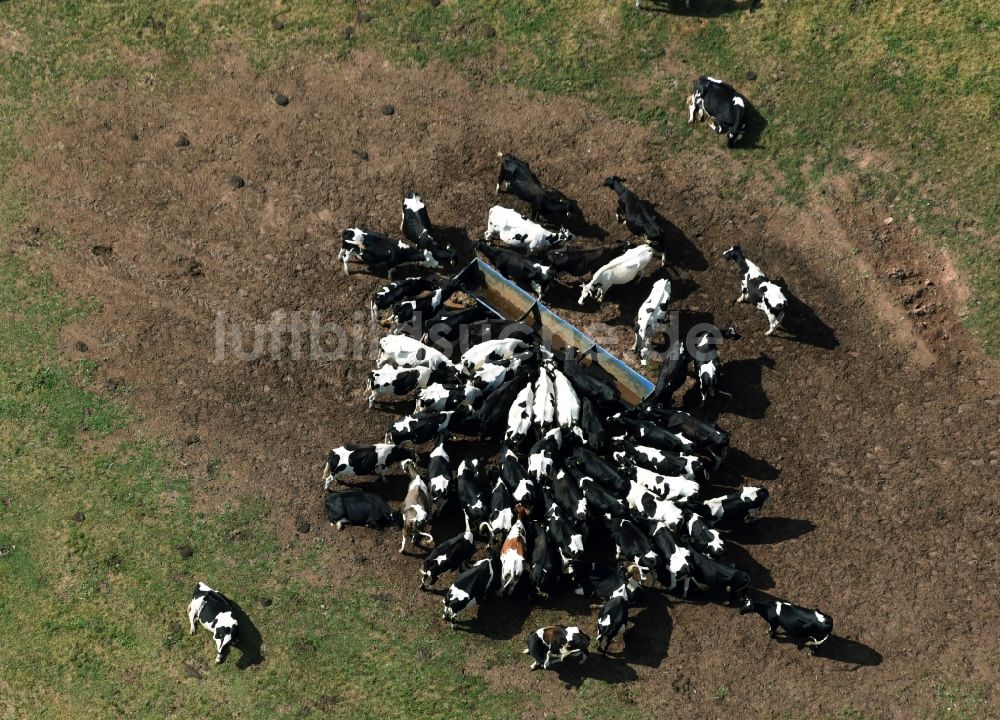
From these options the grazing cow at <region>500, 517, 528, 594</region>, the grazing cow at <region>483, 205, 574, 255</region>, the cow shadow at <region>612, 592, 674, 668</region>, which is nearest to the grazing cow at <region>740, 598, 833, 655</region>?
the cow shadow at <region>612, 592, 674, 668</region>

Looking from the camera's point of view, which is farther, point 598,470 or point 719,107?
point 719,107

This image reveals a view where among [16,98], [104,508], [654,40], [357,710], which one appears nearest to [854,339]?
[654,40]

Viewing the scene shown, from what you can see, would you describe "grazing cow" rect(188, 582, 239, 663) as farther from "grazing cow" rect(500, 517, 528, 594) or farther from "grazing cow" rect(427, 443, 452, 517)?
"grazing cow" rect(500, 517, 528, 594)

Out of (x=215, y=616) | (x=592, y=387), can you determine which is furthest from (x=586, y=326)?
(x=215, y=616)

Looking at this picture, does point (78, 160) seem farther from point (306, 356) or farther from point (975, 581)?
point (975, 581)

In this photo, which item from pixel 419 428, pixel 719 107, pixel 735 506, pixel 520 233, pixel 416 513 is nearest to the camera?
pixel 416 513

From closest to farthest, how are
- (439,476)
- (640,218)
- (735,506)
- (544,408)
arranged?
(735,506) < (439,476) < (544,408) < (640,218)

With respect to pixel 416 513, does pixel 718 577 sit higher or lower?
higher

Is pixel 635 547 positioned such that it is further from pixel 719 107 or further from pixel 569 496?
pixel 719 107
